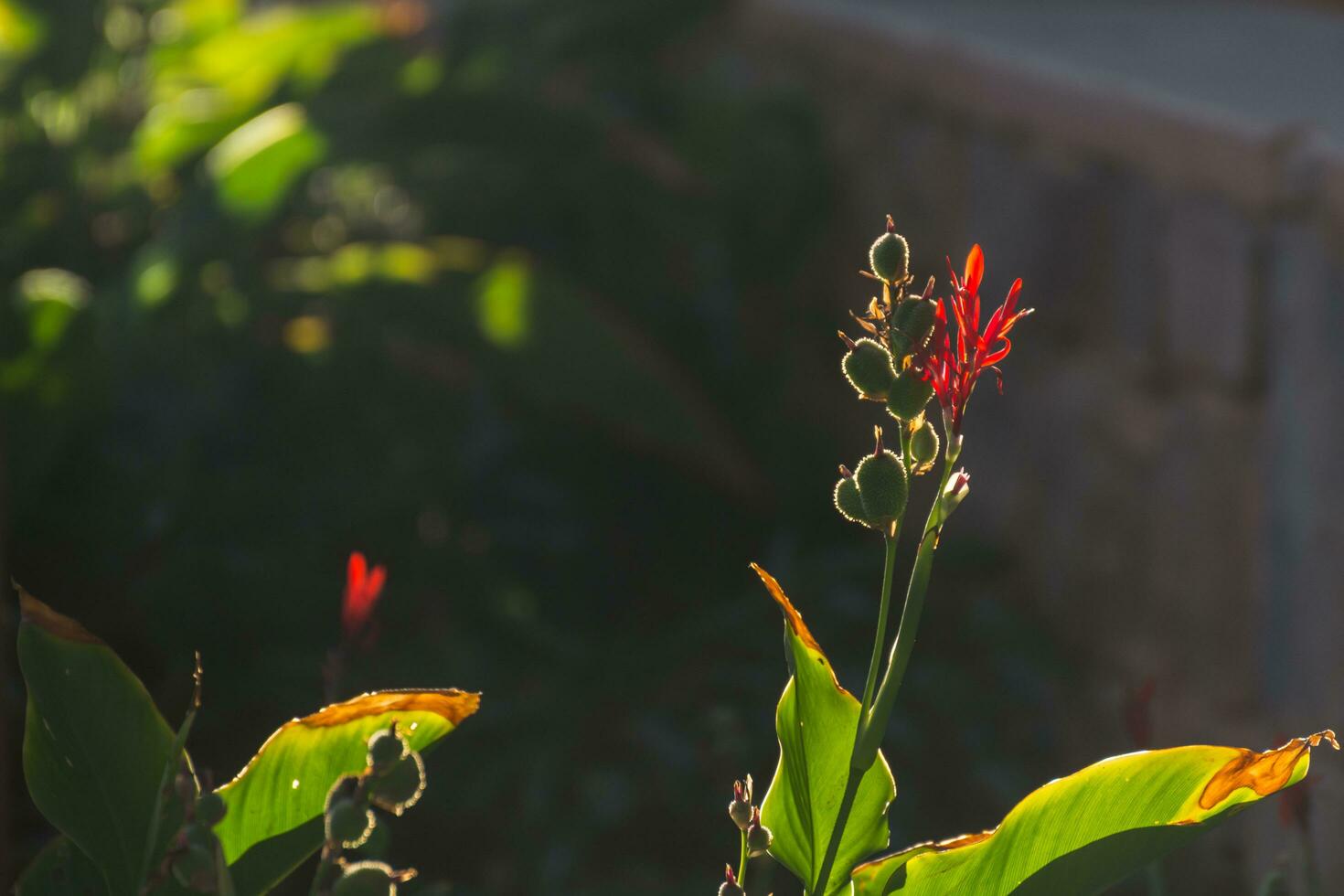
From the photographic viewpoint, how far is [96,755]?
75 centimetres

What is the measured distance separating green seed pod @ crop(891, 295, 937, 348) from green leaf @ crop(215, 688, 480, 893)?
11.2 inches

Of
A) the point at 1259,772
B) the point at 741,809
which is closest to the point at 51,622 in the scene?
the point at 741,809

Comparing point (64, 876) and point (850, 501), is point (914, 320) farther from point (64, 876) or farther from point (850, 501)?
Result: point (64, 876)

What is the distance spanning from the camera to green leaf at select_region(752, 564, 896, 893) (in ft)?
2.37

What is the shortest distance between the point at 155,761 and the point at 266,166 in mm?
1768

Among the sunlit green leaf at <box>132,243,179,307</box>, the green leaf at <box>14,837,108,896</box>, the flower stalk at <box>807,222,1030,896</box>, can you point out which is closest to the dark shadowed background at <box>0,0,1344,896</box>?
the sunlit green leaf at <box>132,243,179,307</box>

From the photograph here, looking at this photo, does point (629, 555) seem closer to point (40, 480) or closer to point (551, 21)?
point (40, 480)

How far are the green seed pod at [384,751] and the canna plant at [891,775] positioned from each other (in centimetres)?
14

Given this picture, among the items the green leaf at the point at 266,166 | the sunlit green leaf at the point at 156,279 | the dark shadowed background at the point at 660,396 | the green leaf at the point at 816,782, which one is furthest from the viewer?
the green leaf at the point at 266,166

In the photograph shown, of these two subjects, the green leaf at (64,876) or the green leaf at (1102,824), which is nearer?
the green leaf at (1102,824)

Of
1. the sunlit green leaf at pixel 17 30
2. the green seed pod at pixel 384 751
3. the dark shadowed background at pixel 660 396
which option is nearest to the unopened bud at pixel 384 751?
the green seed pod at pixel 384 751

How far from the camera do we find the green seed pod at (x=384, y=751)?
63 centimetres

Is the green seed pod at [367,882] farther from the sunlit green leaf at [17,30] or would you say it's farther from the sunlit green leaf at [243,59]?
the sunlit green leaf at [17,30]

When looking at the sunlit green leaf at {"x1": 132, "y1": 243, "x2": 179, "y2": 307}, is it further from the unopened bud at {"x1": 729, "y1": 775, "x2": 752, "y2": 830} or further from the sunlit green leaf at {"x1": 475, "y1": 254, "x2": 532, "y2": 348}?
the unopened bud at {"x1": 729, "y1": 775, "x2": 752, "y2": 830}
